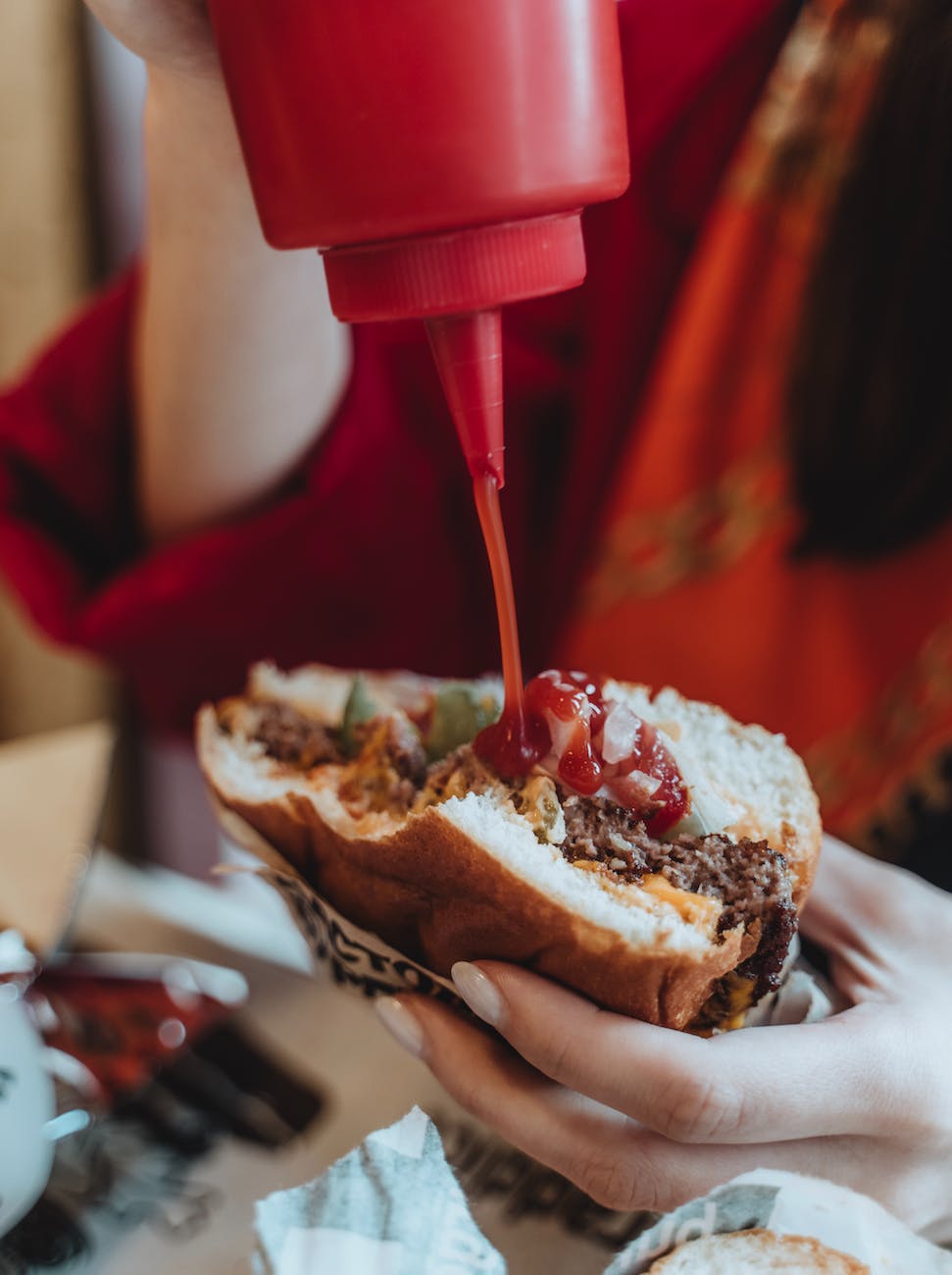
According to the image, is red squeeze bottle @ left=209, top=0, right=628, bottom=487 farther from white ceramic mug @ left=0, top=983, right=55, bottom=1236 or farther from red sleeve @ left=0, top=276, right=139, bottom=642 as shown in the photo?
red sleeve @ left=0, top=276, right=139, bottom=642

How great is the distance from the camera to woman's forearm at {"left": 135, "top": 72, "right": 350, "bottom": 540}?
1.94 feet

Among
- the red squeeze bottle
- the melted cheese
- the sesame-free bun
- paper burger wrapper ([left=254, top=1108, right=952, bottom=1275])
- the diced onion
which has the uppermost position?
the red squeeze bottle

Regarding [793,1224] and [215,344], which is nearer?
[793,1224]

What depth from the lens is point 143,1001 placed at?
825mm

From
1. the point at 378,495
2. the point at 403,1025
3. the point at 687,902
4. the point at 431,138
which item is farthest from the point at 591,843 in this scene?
the point at 378,495

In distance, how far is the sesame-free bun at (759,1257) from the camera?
46cm

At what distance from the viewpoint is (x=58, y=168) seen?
1366mm

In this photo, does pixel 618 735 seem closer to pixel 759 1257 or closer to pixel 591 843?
pixel 591 843

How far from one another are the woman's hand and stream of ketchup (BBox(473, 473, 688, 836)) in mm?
95

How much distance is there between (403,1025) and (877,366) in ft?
2.00

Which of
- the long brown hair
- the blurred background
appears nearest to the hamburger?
the long brown hair

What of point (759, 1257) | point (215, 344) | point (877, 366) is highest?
point (215, 344)

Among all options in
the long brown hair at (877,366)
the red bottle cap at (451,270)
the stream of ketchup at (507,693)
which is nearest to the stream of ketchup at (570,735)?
the stream of ketchup at (507,693)

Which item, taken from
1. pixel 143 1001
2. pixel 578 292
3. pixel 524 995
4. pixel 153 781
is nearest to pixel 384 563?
pixel 578 292
